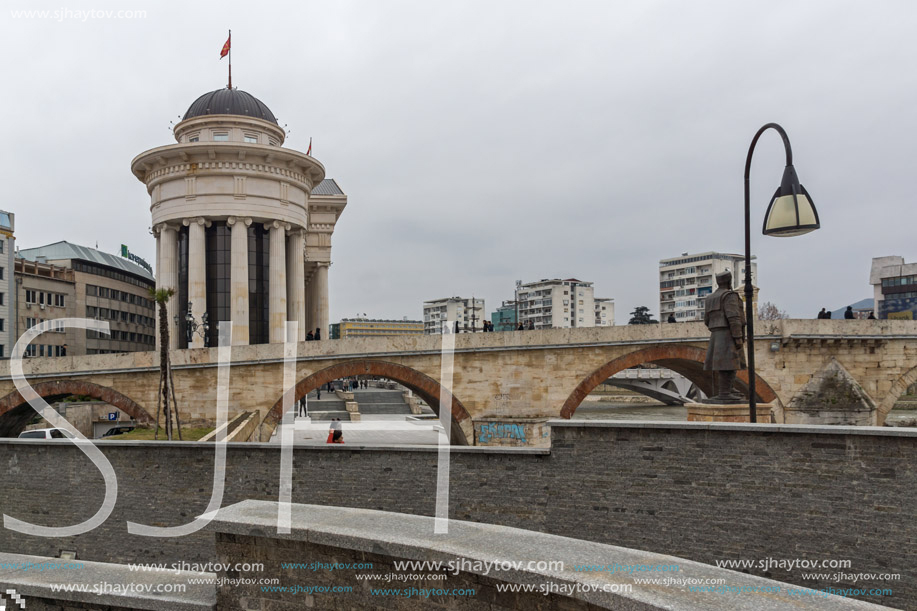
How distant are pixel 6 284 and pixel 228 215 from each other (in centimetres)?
2647

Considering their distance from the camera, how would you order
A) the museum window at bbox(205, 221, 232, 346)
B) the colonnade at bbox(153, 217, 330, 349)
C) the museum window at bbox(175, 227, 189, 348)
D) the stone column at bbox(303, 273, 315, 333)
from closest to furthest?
the colonnade at bbox(153, 217, 330, 349), the museum window at bbox(205, 221, 232, 346), the museum window at bbox(175, 227, 189, 348), the stone column at bbox(303, 273, 315, 333)

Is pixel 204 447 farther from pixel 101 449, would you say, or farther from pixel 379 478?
pixel 379 478

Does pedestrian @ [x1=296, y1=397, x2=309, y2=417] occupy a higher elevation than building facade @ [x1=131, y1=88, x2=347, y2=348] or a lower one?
lower

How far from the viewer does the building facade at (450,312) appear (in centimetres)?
14925

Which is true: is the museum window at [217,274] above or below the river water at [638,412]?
above

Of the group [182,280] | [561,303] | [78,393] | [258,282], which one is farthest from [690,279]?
[78,393]

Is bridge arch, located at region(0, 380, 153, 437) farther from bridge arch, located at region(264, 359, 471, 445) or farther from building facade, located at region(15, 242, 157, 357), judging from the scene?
building facade, located at region(15, 242, 157, 357)

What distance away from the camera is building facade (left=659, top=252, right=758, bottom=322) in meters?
106

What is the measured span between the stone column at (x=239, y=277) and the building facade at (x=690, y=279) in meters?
86.2

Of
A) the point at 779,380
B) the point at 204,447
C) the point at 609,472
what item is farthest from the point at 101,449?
the point at 779,380

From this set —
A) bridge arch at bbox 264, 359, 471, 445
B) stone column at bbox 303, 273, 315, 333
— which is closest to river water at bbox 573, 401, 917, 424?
stone column at bbox 303, 273, 315, 333

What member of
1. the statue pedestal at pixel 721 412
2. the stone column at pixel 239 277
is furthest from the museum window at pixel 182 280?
the statue pedestal at pixel 721 412

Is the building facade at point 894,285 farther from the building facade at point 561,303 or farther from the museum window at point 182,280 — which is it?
the museum window at point 182,280

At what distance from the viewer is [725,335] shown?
36.9ft
